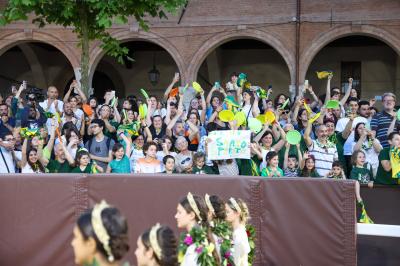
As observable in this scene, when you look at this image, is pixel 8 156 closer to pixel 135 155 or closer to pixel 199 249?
pixel 135 155

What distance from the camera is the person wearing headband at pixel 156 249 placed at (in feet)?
12.7

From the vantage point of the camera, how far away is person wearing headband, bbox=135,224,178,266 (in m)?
3.87

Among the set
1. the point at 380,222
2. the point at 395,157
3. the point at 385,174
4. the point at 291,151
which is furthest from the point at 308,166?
the point at 380,222

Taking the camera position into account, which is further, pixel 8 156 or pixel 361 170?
pixel 8 156

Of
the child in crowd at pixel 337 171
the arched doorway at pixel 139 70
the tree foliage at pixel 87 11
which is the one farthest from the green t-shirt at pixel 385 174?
the arched doorway at pixel 139 70

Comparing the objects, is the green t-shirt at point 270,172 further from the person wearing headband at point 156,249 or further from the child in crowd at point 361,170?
the person wearing headband at point 156,249

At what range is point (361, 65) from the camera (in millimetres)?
22031

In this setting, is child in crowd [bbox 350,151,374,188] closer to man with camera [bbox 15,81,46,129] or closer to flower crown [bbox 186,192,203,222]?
flower crown [bbox 186,192,203,222]

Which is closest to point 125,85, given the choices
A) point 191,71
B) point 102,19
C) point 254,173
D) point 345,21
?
point 191,71

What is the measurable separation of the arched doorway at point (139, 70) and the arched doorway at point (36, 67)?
1275mm

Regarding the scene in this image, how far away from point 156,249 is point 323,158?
18.7 feet

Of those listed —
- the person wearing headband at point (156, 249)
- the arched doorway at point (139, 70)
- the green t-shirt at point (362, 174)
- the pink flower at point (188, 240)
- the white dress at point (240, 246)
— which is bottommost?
the white dress at point (240, 246)

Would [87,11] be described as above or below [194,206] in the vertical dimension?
above

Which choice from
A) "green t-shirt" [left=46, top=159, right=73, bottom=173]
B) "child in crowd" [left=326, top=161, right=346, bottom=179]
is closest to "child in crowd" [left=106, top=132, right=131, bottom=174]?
"green t-shirt" [left=46, top=159, right=73, bottom=173]
